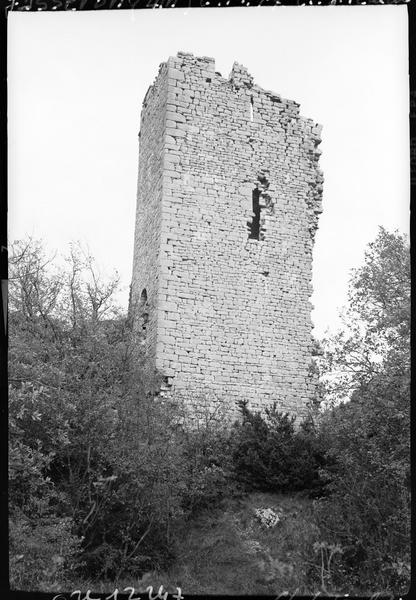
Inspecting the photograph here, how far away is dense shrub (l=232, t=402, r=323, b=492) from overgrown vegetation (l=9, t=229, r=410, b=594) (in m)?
0.35

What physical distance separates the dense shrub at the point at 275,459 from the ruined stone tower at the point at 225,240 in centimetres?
96

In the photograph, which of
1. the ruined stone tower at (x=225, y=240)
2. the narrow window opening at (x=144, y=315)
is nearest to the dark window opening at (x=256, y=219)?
the ruined stone tower at (x=225, y=240)

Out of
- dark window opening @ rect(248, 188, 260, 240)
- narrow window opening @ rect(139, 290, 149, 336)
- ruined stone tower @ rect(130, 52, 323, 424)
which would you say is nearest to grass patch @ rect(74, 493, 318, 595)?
ruined stone tower @ rect(130, 52, 323, 424)

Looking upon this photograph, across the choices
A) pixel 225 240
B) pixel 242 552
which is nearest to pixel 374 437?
pixel 242 552

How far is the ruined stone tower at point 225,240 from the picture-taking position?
13125mm

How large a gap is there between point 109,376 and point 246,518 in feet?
9.85

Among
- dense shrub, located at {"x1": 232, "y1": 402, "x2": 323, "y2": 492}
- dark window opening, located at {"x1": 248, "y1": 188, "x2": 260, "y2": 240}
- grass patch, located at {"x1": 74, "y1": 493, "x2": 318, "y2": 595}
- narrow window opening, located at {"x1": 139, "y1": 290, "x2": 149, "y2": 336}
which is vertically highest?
dark window opening, located at {"x1": 248, "y1": 188, "x2": 260, "y2": 240}

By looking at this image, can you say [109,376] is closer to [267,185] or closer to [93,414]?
[93,414]

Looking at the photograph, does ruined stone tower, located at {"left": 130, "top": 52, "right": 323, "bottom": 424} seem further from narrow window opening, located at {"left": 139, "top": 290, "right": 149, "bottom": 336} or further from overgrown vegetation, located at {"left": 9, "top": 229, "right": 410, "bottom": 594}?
overgrown vegetation, located at {"left": 9, "top": 229, "right": 410, "bottom": 594}

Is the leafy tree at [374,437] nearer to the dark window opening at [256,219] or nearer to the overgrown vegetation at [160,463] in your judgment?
the overgrown vegetation at [160,463]

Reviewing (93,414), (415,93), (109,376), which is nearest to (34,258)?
(109,376)

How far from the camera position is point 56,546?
25.1 ft

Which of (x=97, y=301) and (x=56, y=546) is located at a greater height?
(x=97, y=301)

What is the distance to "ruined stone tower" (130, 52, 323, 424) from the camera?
43.1 ft
